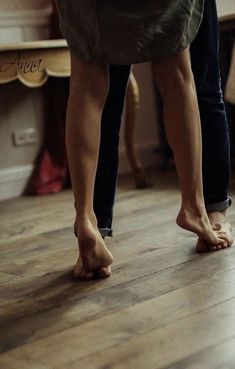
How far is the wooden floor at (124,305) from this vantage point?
97 centimetres

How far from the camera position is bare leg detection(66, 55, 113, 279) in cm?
131

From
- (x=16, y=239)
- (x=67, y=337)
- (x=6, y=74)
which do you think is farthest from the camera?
(x=6, y=74)

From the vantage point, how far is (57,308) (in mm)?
1217

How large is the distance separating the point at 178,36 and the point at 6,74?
1165 millimetres

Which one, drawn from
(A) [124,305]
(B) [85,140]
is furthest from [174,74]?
(A) [124,305]

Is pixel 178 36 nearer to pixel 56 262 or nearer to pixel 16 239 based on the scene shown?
pixel 56 262

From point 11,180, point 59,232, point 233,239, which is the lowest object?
point 11,180

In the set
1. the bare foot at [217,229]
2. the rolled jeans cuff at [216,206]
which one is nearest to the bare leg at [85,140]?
the bare foot at [217,229]

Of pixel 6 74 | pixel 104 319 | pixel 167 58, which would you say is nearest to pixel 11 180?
pixel 6 74

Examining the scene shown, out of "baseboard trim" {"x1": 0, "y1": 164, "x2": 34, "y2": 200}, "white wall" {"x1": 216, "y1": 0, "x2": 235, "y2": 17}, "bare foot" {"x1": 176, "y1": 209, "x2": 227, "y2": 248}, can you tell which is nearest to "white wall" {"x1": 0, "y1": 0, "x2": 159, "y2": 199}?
"baseboard trim" {"x1": 0, "y1": 164, "x2": 34, "y2": 200}

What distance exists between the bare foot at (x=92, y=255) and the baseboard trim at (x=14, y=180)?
→ 1407mm

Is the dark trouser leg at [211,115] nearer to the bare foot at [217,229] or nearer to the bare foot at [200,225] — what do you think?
the bare foot at [217,229]

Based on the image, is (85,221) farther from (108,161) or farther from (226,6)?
(226,6)

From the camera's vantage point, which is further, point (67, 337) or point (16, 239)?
point (16, 239)
